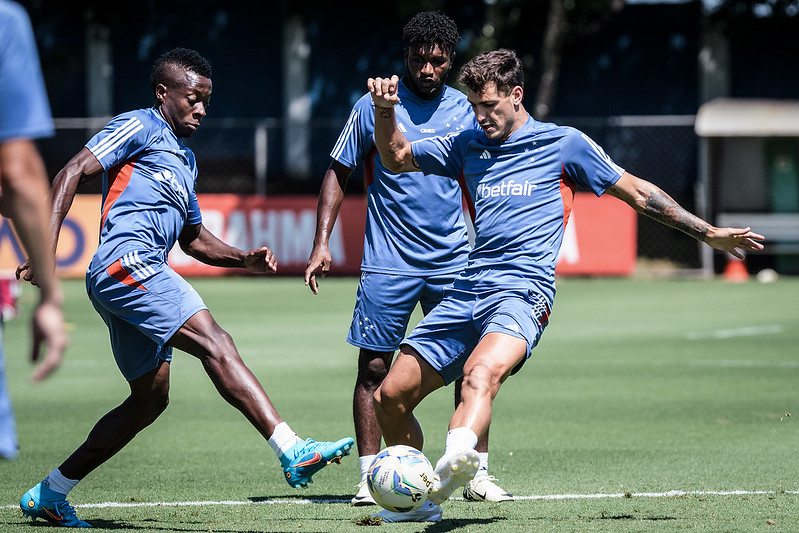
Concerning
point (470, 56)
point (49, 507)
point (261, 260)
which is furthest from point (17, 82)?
point (470, 56)

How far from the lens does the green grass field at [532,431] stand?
19.5 ft

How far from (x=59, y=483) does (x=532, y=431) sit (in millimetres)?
3706

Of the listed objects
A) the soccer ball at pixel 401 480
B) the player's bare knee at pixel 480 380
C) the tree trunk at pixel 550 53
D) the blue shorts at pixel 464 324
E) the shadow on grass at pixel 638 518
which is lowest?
the shadow on grass at pixel 638 518

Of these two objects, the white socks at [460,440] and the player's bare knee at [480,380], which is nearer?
the white socks at [460,440]

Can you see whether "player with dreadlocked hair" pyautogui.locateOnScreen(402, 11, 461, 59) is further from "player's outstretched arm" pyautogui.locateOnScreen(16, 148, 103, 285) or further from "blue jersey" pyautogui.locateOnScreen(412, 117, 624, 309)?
"player's outstretched arm" pyautogui.locateOnScreen(16, 148, 103, 285)

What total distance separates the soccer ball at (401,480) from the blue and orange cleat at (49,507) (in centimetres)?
153

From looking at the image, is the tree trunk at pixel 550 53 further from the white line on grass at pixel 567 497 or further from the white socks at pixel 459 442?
the white socks at pixel 459 442

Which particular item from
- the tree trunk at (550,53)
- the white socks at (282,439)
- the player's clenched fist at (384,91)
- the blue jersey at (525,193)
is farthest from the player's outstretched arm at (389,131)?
the tree trunk at (550,53)

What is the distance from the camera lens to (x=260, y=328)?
15312 millimetres

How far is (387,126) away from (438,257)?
99 cm

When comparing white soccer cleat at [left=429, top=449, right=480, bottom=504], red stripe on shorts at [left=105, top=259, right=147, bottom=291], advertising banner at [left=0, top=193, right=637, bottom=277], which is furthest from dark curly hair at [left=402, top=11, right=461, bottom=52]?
advertising banner at [left=0, top=193, right=637, bottom=277]

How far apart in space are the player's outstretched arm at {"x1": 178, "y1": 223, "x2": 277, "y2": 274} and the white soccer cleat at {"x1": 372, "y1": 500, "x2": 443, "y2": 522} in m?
1.45

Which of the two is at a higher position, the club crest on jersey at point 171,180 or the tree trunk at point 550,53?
the tree trunk at point 550,53

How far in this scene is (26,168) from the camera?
3.51 metres
